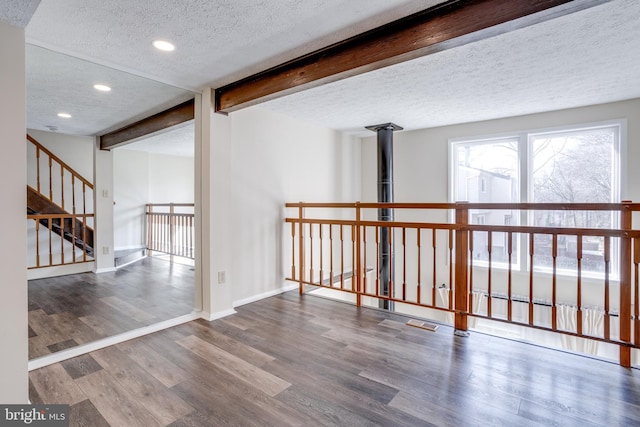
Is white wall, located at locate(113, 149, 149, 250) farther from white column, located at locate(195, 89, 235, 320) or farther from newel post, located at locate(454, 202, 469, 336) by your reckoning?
newel post, located at locate(454, 202, 469, 336)

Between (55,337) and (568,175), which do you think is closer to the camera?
Answer: (55,337)

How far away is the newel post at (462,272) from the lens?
2.44 metres

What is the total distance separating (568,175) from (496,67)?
209 centimetres

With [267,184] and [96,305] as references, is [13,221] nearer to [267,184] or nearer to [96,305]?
[96,305]

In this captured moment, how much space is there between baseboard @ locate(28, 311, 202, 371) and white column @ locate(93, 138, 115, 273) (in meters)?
1.04

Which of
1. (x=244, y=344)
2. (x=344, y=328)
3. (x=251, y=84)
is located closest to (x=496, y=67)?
(x=251, y=84)

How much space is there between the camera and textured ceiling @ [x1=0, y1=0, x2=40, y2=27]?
4.17ft

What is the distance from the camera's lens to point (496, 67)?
2486 mm

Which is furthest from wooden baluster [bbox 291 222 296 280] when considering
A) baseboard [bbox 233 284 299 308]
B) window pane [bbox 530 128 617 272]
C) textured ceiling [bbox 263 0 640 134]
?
window pane [bbox 530 128 617 272]

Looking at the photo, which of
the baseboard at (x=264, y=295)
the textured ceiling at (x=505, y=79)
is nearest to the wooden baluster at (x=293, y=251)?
the baseboard at (x=264, y=295)

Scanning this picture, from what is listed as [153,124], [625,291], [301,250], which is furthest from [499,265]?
[153,124]

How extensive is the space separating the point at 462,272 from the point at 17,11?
9.86ft

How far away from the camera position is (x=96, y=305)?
2889mm

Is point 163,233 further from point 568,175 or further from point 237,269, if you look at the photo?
point 568,175
